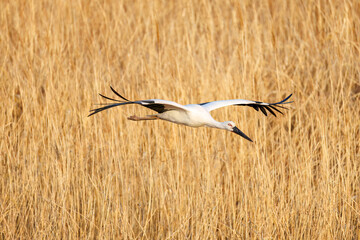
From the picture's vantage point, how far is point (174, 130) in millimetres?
3842

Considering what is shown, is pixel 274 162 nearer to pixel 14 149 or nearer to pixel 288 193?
pixel 288 193

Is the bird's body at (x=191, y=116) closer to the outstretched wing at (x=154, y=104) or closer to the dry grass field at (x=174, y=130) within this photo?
the outstretched wing at (x=154, y=104)

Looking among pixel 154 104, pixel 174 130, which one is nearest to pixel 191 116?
pixel 154 104

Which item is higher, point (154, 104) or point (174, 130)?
point (154, 104)

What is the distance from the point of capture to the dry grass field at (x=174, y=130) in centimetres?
333

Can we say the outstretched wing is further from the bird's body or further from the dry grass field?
the dry grass field

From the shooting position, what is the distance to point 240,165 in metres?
3.67

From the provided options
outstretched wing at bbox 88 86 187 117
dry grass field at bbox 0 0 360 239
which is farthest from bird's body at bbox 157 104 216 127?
dry grass field at bbox 0 0 360 239

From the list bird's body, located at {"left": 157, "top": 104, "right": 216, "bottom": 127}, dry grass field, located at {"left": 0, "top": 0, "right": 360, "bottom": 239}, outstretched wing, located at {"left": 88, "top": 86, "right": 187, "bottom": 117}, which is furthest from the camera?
dry grass field, located at {"left": 0, "top": 0, "right": 360, "bottom": 239}

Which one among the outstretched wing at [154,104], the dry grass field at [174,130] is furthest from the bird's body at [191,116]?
the dry grass field at [174,130]

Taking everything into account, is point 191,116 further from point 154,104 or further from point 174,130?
point 174,130

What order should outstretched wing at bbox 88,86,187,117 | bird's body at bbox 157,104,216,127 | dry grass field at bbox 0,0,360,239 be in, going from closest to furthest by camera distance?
outstretched wing at bbox 88,86,187,117 < bird's body at bbox 157,104,216,127 < dry grass field at bbox 0,0,360,239

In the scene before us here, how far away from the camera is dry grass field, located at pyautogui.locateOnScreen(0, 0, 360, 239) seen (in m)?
3.33

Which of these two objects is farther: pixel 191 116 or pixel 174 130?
pixel 174 130
